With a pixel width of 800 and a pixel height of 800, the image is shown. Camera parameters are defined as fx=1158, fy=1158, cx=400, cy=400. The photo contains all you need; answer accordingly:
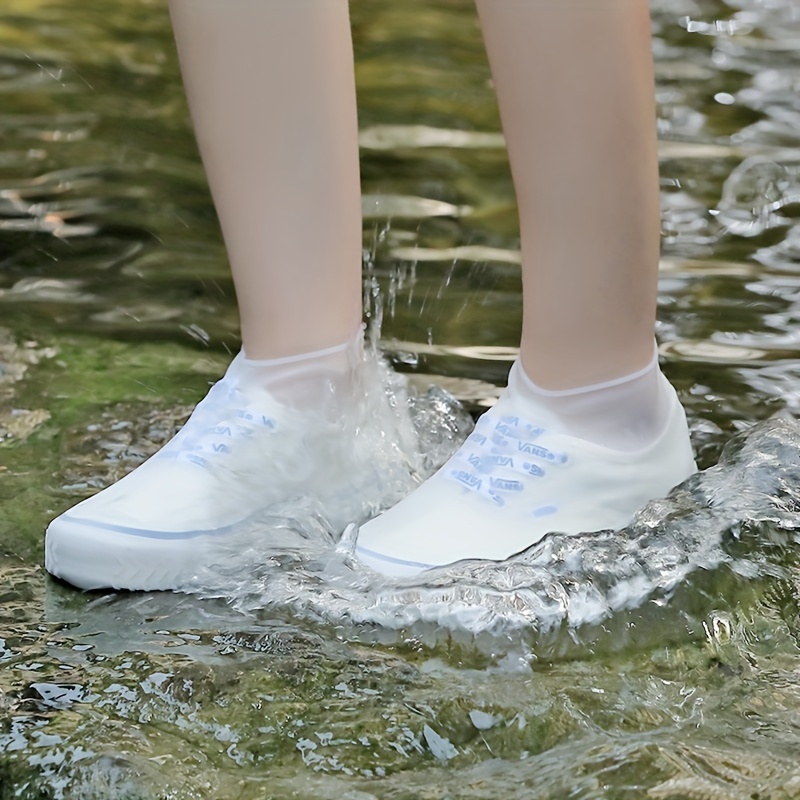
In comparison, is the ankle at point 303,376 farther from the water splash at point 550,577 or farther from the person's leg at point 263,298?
the water splash at point 550,577

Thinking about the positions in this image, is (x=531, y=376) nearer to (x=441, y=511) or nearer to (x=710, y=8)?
(x=441, y=511)

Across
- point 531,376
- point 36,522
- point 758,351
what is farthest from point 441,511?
point 758,351

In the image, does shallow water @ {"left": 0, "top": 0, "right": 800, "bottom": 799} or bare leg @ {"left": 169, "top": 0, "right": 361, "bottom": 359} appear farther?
bare leg @ {"left": 169, "top": 0, "right": 361, "bottom": 359}

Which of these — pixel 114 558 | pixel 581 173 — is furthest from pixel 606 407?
pixel 114 558

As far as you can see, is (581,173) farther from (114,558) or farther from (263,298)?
(114,558)

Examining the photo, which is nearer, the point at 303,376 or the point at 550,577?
the point at 550,577

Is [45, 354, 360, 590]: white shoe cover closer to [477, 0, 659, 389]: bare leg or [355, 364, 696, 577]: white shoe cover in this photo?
[355, 364, 696, 577]: white shoe cover

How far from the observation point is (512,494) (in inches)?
34.8

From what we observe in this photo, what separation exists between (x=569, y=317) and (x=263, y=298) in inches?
9.9

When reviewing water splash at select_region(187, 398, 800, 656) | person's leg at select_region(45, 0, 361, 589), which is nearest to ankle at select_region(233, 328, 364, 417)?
person's leg at select_region(45, 0, 361, 589)

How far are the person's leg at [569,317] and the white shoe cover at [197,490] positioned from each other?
11 centimetres

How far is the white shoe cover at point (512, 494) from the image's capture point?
856 mm

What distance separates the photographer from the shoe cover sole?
86 centimetres

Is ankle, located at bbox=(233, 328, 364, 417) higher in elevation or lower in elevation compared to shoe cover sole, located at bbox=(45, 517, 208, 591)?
higher
